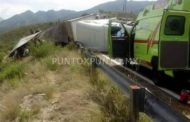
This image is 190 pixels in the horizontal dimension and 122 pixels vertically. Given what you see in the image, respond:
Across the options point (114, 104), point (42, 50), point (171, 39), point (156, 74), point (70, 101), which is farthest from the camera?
point (42, 50)

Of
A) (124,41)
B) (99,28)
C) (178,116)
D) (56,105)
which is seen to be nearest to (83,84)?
Answer: (56,105)

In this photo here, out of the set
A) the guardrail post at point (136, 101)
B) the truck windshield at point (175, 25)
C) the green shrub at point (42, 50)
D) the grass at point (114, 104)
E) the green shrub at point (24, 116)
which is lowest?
the green shrub at point (42, 50)

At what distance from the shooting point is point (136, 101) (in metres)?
5.55

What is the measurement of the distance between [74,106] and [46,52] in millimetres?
12936

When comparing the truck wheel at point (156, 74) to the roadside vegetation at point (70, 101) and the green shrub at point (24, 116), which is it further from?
the green shrub at point (24, 116)

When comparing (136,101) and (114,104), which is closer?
(136,101)

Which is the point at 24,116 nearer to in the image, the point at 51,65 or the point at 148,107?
the point at 148,107

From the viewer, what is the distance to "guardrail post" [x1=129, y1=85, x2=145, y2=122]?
5.51 m

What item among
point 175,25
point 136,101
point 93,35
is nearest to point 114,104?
point 136,101

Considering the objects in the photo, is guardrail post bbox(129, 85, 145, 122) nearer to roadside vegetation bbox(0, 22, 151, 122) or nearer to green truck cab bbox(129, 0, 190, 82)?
roadside vegetation bbox(0, 22, 151, 122)

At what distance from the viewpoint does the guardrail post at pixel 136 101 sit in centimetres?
551

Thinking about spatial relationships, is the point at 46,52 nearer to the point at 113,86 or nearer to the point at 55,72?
the point at 55,72

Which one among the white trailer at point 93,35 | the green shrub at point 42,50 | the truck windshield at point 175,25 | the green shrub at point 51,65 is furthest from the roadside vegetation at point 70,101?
the white trailer at point 93,35

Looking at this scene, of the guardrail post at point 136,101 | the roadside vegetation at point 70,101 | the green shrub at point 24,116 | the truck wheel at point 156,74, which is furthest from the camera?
the truck wheel at point 156,74
